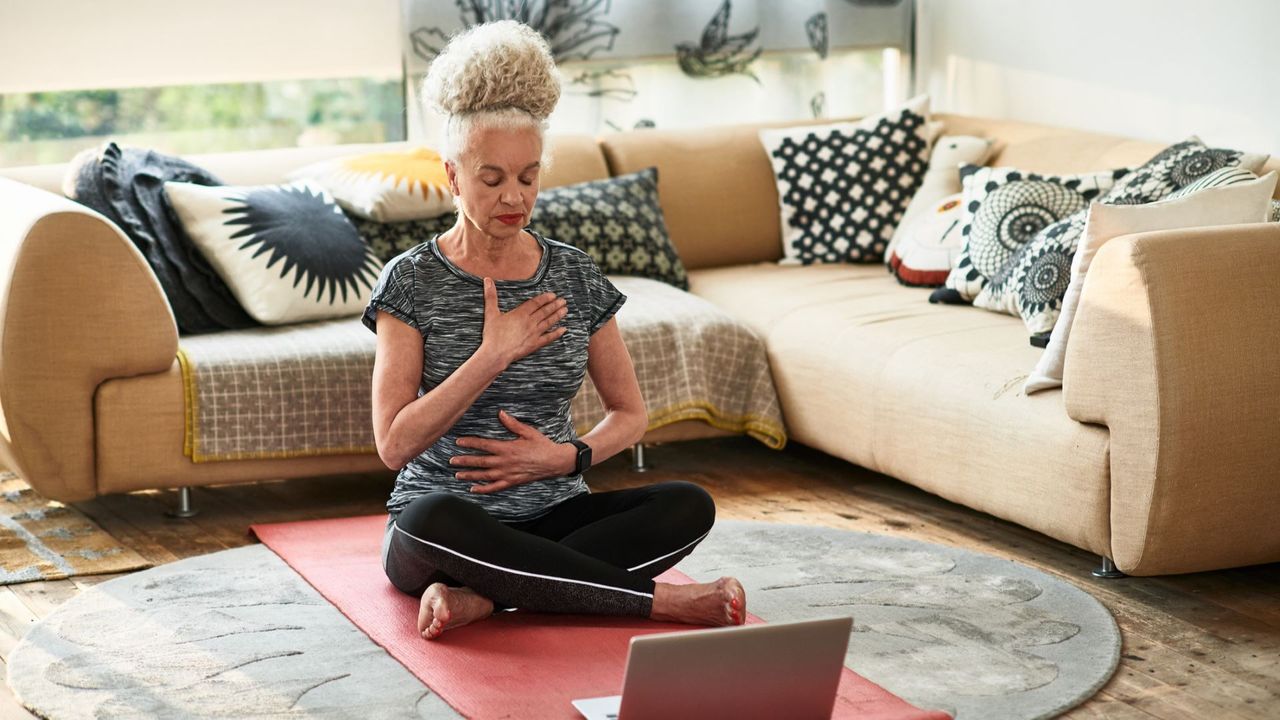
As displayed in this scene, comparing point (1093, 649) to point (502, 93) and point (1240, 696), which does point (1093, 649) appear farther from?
point (502, 93)

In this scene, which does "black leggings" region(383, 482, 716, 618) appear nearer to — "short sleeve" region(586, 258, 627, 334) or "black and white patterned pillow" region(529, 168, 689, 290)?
"short sleeve" region(586, 258, 627, 334)

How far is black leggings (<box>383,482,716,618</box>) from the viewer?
239 centimetres

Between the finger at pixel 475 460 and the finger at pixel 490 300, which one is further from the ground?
the finger at pixel 490 300

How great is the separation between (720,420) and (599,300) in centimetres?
123

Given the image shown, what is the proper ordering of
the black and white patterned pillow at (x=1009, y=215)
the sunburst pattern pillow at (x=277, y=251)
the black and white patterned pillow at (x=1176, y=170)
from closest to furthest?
the black and white patterned pillow at (x=1176, y=170) < the sunburst pattern pillow at (x=277, y=251) < the black and white patterned pillow at (x=1009, y=215)

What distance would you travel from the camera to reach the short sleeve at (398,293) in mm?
2436

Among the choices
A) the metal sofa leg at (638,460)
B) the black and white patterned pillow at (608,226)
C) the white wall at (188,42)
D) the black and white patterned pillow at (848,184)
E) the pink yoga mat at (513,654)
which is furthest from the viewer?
the black and white patterned pillow at (848,184)

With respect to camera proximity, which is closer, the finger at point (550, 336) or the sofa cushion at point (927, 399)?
the finger at point (550, 336)

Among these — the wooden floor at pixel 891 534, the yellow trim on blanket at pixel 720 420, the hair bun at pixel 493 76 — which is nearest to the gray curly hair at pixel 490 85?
the hair bun at pixel 493 76

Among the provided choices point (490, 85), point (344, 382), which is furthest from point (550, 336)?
point (344, 382)

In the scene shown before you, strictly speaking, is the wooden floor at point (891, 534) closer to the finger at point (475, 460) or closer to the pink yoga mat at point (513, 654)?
the pink yoga mat at point (513, 654)

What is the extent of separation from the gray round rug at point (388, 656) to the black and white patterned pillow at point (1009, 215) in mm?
888

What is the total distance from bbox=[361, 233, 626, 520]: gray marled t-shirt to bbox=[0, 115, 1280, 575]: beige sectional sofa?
90 cm

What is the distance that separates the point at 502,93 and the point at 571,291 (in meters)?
0.36
